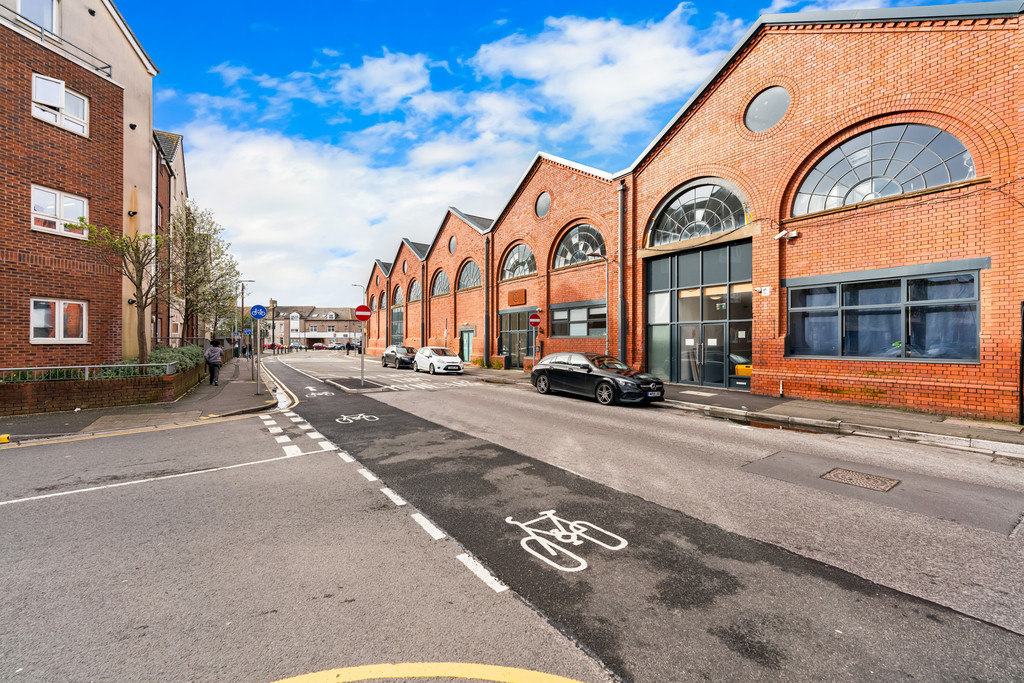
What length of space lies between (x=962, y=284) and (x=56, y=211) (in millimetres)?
23786

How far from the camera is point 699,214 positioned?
54.9 feet

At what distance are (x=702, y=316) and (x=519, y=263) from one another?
12.6m

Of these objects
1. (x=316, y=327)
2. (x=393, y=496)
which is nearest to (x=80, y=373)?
(x=393, y=496)

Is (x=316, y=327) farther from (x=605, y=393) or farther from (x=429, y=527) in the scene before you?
(x=429, y=527)

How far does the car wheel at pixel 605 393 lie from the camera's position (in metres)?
13.1

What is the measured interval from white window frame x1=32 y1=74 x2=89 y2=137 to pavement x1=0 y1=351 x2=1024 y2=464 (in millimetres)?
8406

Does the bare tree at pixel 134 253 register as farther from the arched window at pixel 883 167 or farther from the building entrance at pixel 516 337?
the arched window at pixel 883 167

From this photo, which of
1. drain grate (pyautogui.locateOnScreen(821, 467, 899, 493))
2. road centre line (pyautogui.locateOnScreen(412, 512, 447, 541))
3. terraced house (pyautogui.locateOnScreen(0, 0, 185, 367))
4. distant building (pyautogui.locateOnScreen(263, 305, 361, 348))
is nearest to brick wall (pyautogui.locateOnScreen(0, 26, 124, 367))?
terraced house (pyautogui.locateOnScreen(0, 0, 185, 367))

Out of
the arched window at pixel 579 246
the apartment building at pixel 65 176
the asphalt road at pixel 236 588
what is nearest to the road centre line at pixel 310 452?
the asphalt road at pixel 236 588

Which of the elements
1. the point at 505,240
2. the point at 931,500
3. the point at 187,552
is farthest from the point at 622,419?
the point at 505,240

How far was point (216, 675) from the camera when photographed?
7.82 feet

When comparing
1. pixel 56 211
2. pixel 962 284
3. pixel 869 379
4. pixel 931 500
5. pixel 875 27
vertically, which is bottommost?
pixel 931 500

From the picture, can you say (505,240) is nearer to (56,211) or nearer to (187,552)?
(56,211)

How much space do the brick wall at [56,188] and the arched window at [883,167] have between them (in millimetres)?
21318
